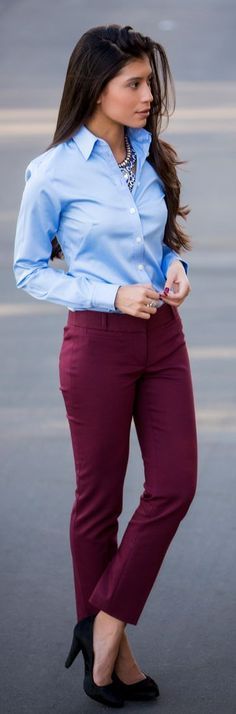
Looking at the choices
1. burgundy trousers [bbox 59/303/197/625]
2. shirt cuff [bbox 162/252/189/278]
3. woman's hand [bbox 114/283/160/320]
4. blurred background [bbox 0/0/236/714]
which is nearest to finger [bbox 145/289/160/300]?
woman's hand [bbox 114/283/160/320]

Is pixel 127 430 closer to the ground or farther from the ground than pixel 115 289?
closer to the ground

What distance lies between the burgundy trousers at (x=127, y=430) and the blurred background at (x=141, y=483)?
331mm

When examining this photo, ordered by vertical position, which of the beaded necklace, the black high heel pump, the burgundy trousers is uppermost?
the beaded necklace

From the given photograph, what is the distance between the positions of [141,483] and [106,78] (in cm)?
189

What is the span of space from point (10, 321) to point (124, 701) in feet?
Result: 10.6

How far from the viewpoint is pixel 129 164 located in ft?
10.4

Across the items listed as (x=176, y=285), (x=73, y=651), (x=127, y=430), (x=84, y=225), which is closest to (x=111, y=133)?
(x=84, y=225)

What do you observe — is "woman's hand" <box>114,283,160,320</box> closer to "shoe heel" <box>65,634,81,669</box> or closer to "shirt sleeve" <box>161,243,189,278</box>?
"shirt sleeve" <box>161,243,189,278</box>

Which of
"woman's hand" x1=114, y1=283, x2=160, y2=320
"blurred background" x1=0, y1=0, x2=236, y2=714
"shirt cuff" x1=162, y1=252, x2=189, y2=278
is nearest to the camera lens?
"woman's hand" x1=114, y1=283, x2=160, y2=320

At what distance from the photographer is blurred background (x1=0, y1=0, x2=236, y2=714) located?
139 inches

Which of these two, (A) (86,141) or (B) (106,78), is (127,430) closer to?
(A) (86,141)

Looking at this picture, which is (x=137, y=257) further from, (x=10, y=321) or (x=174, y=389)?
(x=10, y=321)

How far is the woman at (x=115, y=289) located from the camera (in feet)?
10.0

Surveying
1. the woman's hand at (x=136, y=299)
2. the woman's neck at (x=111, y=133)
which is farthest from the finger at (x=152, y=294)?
the woman's neck at (x=111, y=133)
